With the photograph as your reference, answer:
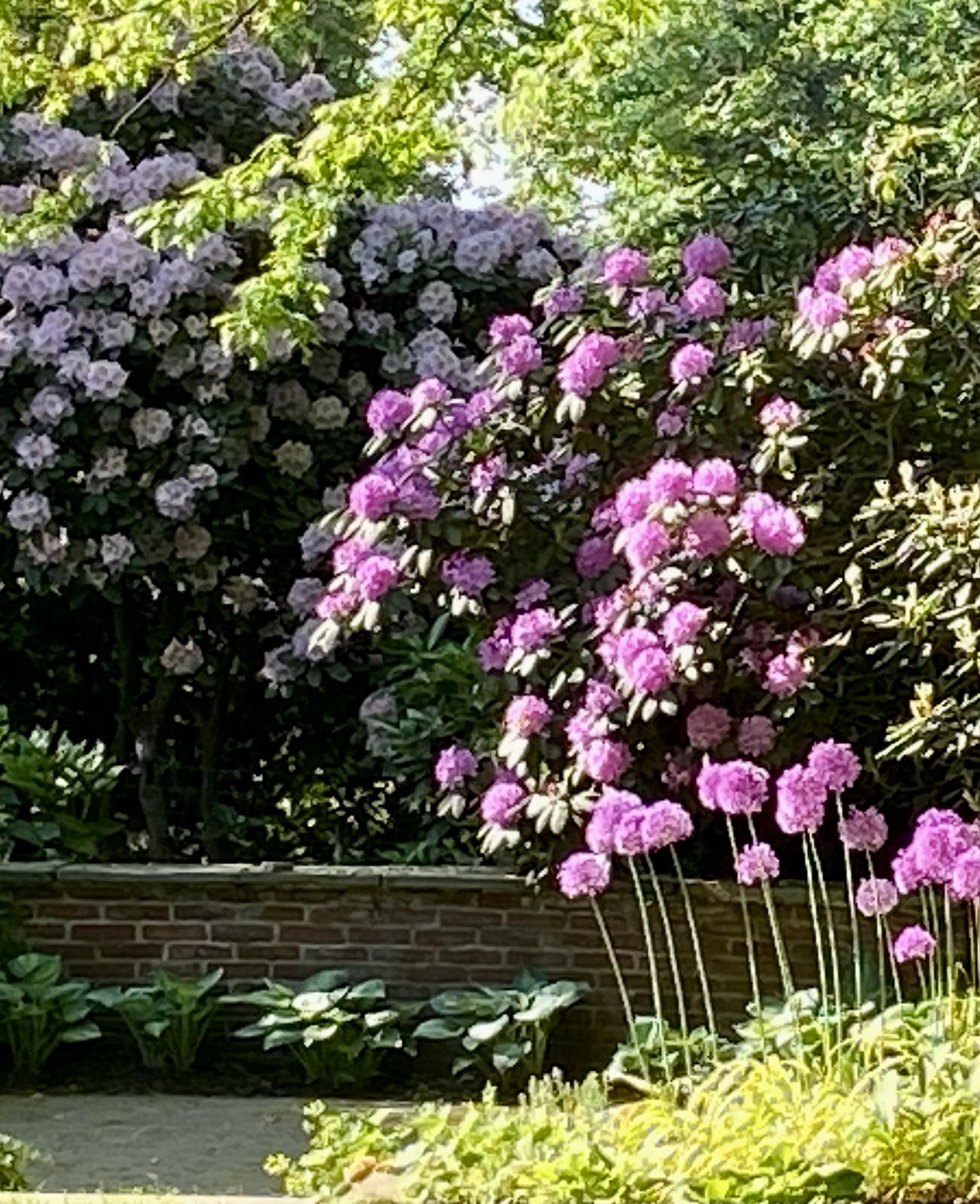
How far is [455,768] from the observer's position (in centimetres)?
551

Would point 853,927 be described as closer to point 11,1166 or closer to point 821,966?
point 821,966

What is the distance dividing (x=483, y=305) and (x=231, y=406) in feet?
3.28

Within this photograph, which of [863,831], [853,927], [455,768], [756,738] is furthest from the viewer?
[455,768]

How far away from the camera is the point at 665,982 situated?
5.49 m

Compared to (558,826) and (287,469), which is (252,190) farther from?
(558,826)

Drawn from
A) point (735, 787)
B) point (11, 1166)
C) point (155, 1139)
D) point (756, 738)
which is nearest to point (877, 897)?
point (735, 787)

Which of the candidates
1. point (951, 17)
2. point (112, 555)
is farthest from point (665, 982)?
point (951, 17)

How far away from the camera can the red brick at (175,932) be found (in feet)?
18.7

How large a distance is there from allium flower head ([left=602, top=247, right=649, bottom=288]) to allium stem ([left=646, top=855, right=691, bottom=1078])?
1672mm

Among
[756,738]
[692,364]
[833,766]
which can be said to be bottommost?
[833,766]

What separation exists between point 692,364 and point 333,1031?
2.08 meters

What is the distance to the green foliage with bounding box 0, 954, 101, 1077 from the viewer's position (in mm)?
5324

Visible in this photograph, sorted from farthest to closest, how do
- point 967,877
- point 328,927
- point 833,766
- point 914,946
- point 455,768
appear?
1. point 328,927
2. point 455,768
3. point 833,766
4. point 914,946
5. point 967,877

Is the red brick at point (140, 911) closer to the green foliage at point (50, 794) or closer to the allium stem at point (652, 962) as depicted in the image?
the green foliage at point (50, 794)
